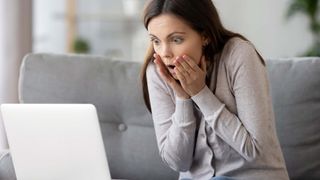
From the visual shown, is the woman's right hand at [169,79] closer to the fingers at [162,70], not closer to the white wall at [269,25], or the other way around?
the fingers at [162,70]

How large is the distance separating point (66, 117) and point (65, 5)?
4425 millimetres

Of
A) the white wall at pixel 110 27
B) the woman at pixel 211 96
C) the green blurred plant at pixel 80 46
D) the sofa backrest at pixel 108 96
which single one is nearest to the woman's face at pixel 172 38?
the woman at pixel 211 96

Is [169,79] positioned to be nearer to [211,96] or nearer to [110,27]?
[211,96]

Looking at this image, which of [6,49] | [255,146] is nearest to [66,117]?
[255,146]

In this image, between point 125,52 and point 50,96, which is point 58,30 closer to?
point 125,52

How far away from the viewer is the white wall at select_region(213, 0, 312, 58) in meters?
4.97

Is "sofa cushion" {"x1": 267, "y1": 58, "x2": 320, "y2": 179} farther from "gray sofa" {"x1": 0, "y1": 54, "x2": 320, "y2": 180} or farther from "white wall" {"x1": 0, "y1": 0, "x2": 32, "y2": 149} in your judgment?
"white wall" {"x1": 0, "y1": 0, "x2": 32, "y2": 149}

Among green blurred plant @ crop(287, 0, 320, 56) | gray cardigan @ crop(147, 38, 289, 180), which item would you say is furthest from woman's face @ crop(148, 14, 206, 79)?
green blurred plant @ crop(287, 0, 320, 56)

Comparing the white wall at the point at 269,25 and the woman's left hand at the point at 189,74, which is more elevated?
the woman's left hand at the point at 189,74

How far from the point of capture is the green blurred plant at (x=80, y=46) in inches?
211

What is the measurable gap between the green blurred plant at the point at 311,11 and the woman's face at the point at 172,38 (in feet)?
11.4

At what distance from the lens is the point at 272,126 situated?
1.43 meters

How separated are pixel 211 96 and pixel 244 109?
0.32 feet

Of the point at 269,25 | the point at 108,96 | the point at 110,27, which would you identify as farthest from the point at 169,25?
the point at 110,27
